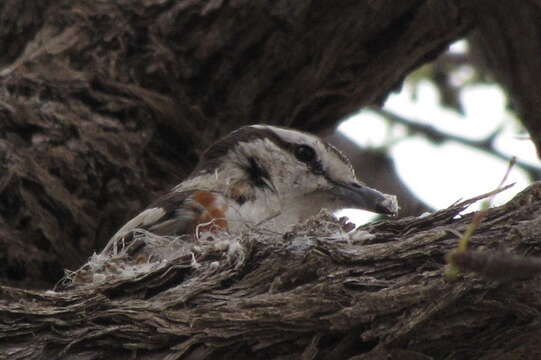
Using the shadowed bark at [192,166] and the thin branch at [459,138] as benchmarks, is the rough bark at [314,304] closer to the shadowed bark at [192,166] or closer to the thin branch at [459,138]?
the shadowed bark at [192,166]

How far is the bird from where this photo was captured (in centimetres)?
387

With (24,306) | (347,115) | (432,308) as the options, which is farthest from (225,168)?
(432,308)

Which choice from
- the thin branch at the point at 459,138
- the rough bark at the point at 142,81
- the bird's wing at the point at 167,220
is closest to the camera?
the bird's wing at the point at 167,220

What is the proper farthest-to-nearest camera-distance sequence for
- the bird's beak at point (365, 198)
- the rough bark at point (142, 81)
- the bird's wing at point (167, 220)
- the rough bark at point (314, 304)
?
1. the rough bark at point (142, 81)
2. the bird's beak at point (365, 198)
3. the bird's wing at point (167, 220)
4. the rough bark at point (314, 304)

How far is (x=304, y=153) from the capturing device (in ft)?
14.0

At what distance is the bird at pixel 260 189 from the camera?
387cm

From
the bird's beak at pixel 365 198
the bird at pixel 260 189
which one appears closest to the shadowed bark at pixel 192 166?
the bird at pixel 260 189

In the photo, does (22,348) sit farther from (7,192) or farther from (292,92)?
(292,92)

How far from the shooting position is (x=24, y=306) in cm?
306

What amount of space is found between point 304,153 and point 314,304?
1560mm

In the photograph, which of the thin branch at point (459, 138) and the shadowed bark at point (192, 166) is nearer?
the shadowed bark at point (192, 166)

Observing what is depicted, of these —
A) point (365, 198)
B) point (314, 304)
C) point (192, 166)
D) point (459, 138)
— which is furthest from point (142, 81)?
point (314, 304)

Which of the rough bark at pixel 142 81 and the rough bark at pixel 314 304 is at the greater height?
the rough bark at pixel 142 81

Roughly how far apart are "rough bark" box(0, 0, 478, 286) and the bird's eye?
38 centimetres
